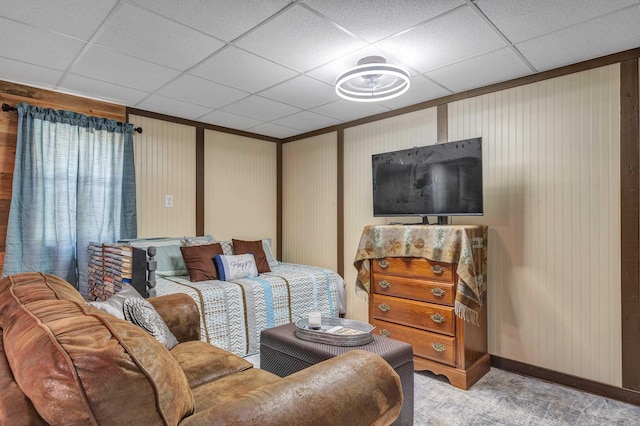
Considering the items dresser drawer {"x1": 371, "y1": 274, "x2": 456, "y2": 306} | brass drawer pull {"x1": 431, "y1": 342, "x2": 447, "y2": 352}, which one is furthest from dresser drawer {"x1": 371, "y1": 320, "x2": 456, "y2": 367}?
dresser drawer {"x1": 371, "y1": 274, "x2": 456, "y2": 306}

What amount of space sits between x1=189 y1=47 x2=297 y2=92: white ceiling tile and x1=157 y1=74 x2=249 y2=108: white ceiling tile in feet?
0.40

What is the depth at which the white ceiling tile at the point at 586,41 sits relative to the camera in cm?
212

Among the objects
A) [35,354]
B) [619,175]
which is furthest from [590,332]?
[35,354]

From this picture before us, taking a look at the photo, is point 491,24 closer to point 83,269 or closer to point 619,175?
point 619,175

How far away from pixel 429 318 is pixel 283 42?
87.4 inches

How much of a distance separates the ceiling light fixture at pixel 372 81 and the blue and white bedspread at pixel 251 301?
5.88 ft

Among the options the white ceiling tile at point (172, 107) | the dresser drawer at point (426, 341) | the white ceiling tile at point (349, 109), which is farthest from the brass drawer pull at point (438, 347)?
the white ceiling tile at point (172, 107)

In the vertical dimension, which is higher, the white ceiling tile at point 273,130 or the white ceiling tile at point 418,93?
the white ceiling tile at point 418,93

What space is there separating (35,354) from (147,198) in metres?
3.33

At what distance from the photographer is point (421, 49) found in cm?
246

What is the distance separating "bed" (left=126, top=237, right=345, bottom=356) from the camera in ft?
9.67

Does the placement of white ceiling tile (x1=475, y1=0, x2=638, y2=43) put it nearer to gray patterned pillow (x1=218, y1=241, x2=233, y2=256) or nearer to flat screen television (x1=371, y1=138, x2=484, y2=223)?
flat screen television (x1=371, y1=138, x2=484, y2=223)

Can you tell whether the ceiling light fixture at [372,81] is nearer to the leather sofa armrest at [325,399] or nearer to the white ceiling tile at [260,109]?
the white ceiling tile at [260,109]

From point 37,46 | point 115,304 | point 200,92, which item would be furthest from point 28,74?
point 115,304
